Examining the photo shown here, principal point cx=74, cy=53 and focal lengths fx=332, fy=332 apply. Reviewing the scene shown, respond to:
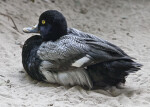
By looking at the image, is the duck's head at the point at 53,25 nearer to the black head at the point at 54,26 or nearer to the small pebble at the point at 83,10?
the black head at the point at 54,26

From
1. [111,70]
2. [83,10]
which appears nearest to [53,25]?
[111,70]

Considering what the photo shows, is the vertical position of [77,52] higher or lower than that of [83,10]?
higher

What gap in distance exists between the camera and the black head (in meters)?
4.99

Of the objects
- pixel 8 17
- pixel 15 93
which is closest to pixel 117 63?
pixel 15 93

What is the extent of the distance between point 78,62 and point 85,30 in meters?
3.38

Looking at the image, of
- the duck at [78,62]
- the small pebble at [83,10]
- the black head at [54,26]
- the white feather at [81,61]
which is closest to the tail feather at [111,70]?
the duck at [78,62]

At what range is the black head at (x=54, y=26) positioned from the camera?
499cm

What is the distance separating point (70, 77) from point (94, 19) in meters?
4.01

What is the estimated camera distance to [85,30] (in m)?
7.90

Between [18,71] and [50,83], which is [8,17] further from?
[50,83]

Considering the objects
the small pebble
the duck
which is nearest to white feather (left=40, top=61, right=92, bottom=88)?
the duck

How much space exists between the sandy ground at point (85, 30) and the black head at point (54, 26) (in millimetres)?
728

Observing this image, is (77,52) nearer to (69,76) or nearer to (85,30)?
(69,76)

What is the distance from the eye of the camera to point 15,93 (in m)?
4.44
